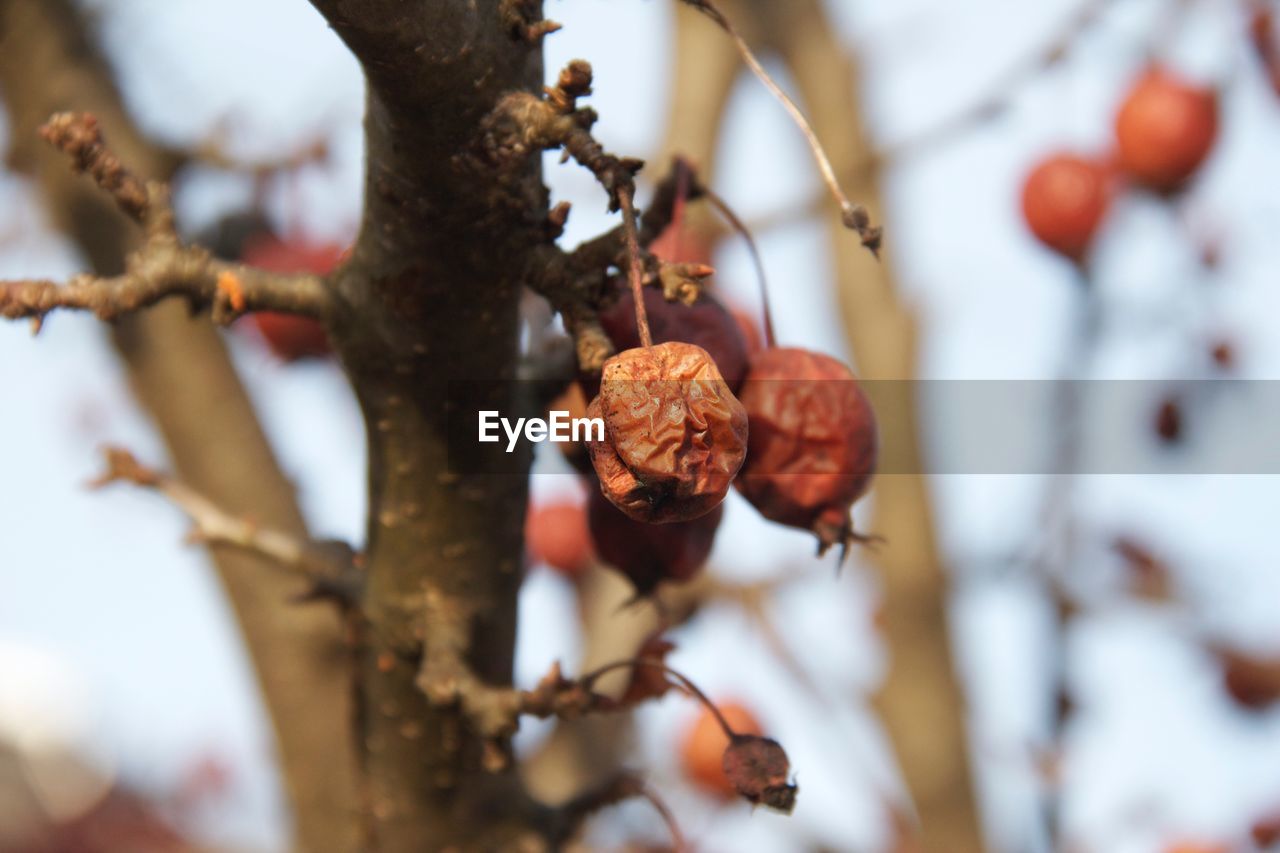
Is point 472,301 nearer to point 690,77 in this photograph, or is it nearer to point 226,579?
point 226,579

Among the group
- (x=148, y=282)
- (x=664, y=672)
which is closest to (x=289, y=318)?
(x=148, y=282)

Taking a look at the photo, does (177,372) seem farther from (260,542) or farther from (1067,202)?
(1067,202)

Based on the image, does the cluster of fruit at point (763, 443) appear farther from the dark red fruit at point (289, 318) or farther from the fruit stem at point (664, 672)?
the dark red fruit at point (289, 318)

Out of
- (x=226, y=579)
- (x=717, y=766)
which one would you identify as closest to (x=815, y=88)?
(x=717, y=766)

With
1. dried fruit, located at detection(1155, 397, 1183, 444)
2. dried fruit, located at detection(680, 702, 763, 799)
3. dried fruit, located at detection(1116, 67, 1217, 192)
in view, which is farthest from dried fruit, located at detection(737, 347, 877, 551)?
dried fruit, located at detection(1116, 67, 1217, 192)

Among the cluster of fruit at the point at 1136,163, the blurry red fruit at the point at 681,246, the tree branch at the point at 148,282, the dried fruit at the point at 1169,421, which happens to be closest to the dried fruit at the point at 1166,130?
the cluster of fruit at the point at 1136,163
